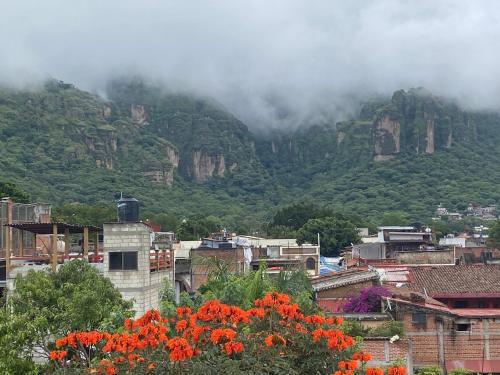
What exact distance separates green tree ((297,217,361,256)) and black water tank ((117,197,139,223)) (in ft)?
204

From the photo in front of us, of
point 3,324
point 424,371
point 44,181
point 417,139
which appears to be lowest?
point 424,371

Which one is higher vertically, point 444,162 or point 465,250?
point 444,162

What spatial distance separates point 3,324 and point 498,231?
245ft

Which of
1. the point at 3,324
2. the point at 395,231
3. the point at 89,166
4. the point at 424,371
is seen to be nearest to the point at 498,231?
the point at 395,231

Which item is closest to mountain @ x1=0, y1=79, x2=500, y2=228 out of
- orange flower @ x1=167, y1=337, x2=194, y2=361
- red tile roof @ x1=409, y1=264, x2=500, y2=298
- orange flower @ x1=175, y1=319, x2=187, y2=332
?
red tile roof @ x1=409, y1=264, x2=500, y2=298

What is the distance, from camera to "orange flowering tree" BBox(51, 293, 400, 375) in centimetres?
948

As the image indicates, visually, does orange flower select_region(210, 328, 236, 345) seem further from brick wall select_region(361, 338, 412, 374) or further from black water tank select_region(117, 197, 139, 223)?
black water tank select_region(117, 197, 139, 223)

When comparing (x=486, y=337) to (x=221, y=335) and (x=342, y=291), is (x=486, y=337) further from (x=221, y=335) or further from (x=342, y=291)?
(x=221, y=335)

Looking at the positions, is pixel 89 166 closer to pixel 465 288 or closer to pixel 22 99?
pixel 22 99

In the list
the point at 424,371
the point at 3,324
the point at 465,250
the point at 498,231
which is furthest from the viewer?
the point at 498,231

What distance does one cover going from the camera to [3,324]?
16500 mm

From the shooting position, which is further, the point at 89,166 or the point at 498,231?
the point at 89,166

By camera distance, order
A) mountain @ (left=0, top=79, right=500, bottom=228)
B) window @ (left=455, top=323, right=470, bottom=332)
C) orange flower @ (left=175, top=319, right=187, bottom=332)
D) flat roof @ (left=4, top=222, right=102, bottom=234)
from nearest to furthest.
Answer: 1. orange flower @ (left=175, top=319, right=187, bottom=332)
2. flat roof @ (left=4, top=222, right=102, bottom=234)
3. window @ (left=455, top=323, right=470, bottom=332)
4. mountain @ (left=0, top=79, right=500, bottom=228)

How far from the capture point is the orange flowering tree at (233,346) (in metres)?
9.48
